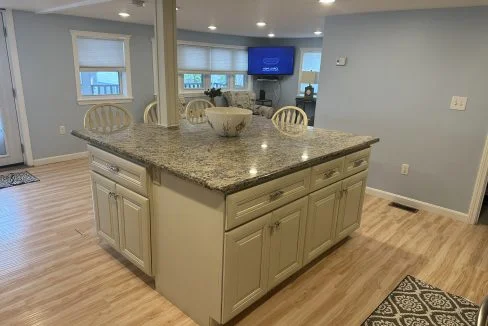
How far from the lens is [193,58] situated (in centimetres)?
674

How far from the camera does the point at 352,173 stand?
8.30 feet

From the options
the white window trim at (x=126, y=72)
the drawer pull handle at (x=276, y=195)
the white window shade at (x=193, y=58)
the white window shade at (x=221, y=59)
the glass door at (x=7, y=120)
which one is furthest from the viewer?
the white window shade at (x=221, y=59)

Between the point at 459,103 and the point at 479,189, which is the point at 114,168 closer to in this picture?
the point at 459,103

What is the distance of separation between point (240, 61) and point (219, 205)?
22.6 ft

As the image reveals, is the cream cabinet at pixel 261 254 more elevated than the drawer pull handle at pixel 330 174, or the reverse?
the drawer pull handle at pixel 330 174

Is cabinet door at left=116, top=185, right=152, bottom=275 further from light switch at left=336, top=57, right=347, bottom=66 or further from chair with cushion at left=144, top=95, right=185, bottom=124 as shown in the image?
light switch at left=336, top=57, right=347, bottom=66

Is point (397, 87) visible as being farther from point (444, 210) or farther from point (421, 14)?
point (444, 210)

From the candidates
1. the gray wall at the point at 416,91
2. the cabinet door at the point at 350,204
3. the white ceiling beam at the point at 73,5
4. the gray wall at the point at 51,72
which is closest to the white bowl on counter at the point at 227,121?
the cabinet door at the point at 350,204

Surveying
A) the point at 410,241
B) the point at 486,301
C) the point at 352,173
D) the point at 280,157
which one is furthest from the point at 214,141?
the point at 410,241

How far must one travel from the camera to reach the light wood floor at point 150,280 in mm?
1964

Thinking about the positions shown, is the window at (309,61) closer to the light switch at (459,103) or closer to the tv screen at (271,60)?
the tv screen at (271,60)

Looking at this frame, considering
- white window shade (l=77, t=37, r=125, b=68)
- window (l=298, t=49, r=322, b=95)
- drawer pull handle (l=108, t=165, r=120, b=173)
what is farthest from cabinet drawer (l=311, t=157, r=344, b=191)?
window (l=298, t=49, r=322, b=95)

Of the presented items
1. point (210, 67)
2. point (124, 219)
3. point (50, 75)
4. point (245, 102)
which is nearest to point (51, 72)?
point (50, 75)

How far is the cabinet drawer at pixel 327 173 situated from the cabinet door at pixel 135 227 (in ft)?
3.52
